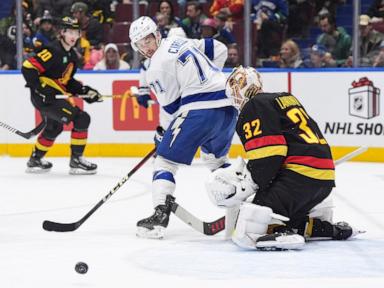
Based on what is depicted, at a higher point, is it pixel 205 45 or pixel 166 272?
pixel 205 45

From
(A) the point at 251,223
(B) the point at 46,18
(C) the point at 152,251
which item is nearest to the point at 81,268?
(C) the point at 152,251

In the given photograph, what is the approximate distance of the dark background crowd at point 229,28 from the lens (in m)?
8.13

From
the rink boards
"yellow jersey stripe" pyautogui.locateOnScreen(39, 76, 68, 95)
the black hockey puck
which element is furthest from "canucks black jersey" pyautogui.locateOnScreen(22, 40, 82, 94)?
the black hockey puck

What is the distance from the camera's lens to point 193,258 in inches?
148

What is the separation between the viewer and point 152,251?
3.94m

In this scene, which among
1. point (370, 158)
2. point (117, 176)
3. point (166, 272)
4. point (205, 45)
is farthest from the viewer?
point (370, 158)

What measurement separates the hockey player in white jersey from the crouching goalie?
1.59 feet

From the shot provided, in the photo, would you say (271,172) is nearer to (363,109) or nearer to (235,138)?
(363,109)

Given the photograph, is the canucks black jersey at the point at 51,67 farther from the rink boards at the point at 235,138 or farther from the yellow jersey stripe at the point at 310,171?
the yellow jersey stripe at the point at 310,171

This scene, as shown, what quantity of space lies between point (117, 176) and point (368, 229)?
3.02 metres

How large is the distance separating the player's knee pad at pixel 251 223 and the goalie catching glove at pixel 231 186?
61 mm

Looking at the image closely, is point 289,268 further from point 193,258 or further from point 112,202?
point 112,202

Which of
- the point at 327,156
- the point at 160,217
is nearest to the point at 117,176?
the point at 160,217

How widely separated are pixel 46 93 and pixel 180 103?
2.87 metres
